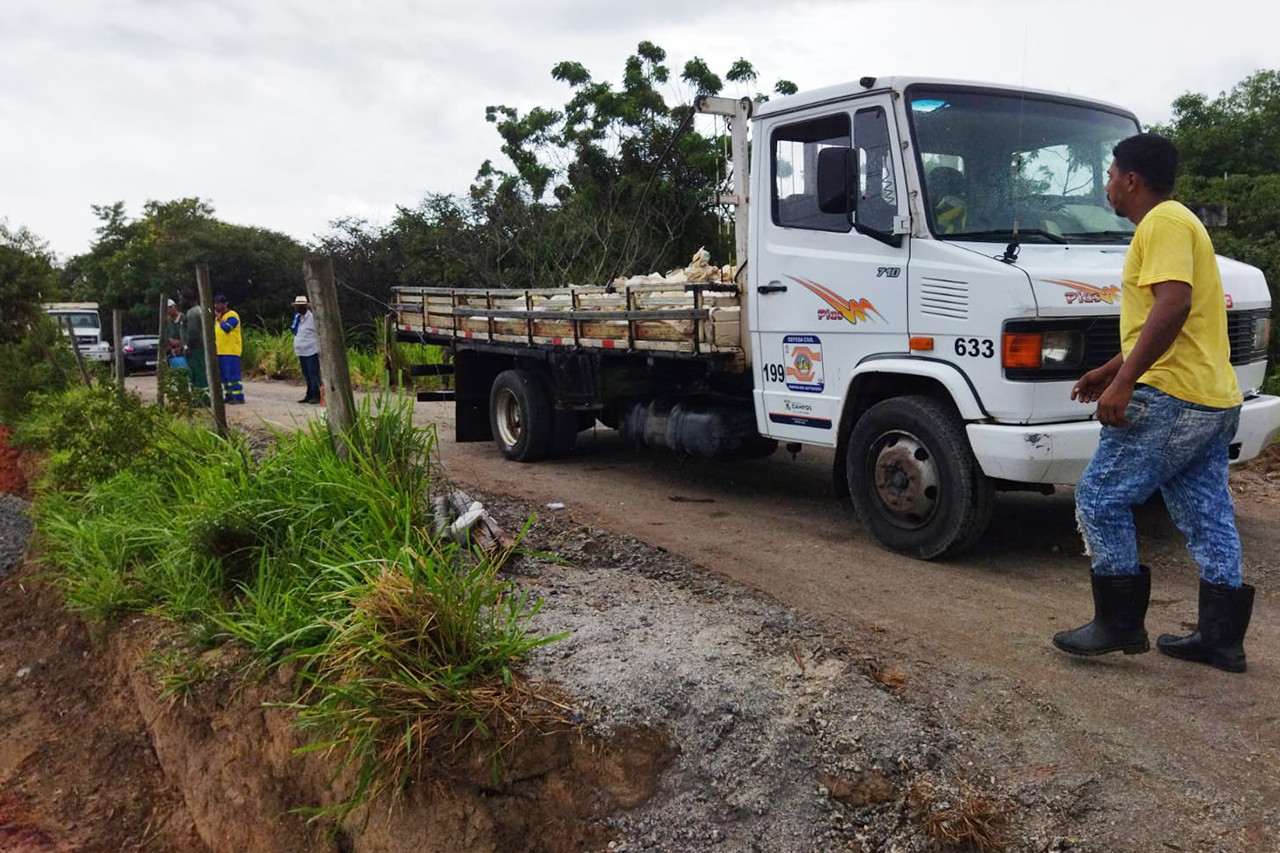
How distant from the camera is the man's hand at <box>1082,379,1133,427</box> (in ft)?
12.0

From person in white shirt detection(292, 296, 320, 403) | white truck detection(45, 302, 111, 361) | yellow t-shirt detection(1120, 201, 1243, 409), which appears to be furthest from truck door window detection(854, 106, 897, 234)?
white truck detection(45, 302, 111, 361)

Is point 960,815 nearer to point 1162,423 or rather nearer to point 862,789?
point 862,789

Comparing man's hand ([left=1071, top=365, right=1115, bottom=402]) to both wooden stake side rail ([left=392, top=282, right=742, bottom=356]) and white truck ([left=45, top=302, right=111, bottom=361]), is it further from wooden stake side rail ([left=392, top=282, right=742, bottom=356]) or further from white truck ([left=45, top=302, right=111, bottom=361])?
white truck ([left=45, top=302, right=111, bottom=361])

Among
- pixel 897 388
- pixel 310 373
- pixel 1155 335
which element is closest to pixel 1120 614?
pixel 1155 335

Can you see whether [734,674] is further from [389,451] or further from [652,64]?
[652,64]

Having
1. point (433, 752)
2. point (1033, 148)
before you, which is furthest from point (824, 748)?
point (1033, 148)

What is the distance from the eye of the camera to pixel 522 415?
893 centimetres

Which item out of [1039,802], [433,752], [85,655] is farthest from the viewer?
[85,655]

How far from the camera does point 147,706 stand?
5023 mm

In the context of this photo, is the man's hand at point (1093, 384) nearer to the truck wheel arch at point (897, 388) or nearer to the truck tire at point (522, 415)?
the truck wheel arch at point (897, 388)

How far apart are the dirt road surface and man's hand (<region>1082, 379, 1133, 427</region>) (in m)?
0.94

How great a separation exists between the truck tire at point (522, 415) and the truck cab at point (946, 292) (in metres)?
3.01

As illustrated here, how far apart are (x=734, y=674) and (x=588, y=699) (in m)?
0.53

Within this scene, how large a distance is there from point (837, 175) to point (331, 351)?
271cm
